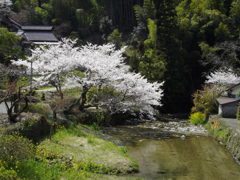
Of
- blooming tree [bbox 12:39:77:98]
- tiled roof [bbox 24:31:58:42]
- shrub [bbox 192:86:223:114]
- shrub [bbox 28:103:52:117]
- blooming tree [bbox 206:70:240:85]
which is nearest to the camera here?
shrub [bbox 28:103:52:117]

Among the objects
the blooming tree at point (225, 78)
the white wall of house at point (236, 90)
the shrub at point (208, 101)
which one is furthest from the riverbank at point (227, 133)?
the blooming tree at point (225, 78)

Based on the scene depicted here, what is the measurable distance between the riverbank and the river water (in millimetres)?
316

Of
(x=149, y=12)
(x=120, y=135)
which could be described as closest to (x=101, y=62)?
(x=120, y=135)

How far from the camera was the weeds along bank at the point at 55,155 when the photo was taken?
311 inches

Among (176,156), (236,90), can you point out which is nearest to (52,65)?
(176,156)

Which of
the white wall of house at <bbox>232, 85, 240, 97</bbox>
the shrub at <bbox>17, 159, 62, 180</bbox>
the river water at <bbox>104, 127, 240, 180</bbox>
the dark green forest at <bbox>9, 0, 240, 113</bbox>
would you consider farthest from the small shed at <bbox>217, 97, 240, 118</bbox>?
the shrub at <bbox>17, 159, 62, 180</bbox>

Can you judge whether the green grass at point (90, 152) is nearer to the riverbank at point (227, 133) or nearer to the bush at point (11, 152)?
the bush at point (11, 152)

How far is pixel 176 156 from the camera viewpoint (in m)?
13.0

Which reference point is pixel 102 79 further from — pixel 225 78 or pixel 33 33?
pixel 33 33

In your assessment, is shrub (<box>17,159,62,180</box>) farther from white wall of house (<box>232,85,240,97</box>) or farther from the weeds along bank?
white wall of house (<box>232,85,240,97</box>)

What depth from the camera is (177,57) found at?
29531mm

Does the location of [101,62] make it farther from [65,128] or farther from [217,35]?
[217,35]

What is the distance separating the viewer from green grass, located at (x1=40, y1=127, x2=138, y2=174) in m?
10.4

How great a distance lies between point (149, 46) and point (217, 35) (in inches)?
290
